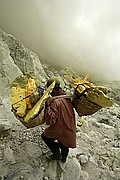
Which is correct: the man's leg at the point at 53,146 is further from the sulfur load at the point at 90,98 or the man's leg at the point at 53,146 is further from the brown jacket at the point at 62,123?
the sulfur load at the point at 90,98

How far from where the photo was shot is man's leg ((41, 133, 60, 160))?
8.19ft

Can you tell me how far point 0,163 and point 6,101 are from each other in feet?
5.80

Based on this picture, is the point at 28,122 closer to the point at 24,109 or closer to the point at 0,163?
the point at 24,109

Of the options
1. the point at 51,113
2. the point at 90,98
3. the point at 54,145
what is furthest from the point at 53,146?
the point at 90,98

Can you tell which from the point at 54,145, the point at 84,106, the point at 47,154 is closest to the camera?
the point at 84,106

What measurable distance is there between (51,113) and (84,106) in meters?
0.45

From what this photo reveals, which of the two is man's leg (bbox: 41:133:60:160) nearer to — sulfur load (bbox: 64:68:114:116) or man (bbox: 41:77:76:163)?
man (bbox: 41:77:76:163)

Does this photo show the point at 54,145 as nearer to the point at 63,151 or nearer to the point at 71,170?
the point at 63,151

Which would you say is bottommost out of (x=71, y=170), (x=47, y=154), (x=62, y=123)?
(x=71, y=170)

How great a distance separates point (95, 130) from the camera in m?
4.52

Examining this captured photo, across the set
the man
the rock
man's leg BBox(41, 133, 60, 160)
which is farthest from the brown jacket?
the rock

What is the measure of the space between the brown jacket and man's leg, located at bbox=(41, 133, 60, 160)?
4.9 inches

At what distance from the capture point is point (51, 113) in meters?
2.03

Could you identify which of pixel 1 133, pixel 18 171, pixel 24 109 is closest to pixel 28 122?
pixel 24 109
